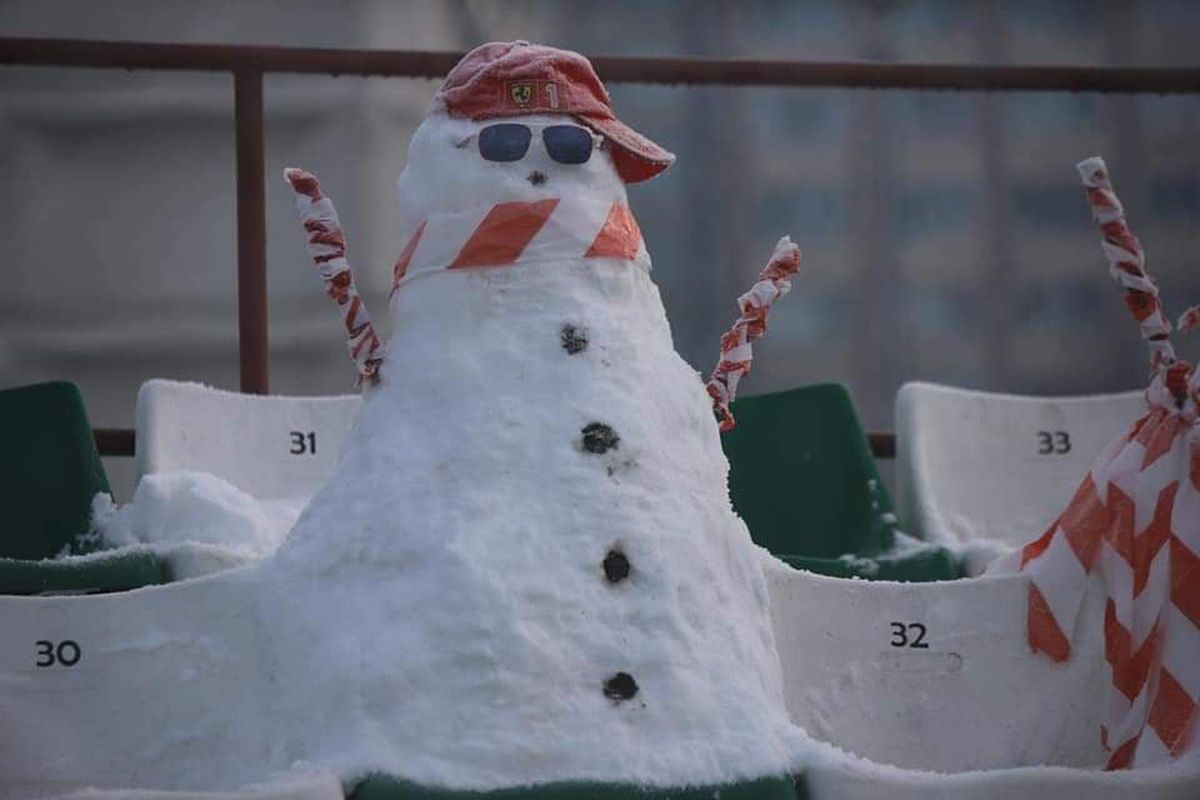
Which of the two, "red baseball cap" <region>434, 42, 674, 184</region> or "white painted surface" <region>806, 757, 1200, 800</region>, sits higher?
"red baseball cap" <region>434, 42, 674, 184</region>

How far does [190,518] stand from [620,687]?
3.67 ft

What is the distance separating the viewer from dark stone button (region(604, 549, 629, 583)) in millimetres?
2734

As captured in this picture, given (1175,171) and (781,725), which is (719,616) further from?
(1175,171)

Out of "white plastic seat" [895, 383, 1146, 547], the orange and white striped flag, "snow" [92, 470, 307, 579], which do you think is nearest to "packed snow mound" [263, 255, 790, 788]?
the orange and white striped flag

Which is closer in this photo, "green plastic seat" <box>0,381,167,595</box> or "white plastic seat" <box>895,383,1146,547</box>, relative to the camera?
"green plastic seat" <box>0,381,167,595</box>

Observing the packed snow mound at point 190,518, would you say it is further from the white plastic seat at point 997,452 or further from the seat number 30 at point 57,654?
the white plastic seat at point 997,452

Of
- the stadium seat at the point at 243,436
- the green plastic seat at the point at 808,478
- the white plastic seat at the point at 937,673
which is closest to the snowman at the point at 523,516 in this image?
the white plastic seat at the point at 937,673

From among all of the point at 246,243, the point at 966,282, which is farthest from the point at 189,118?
the point at 246,243

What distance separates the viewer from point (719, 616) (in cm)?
279

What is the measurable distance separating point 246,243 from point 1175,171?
15.2 feet

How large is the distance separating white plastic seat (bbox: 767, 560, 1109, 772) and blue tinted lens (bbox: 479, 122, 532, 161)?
0.57 m

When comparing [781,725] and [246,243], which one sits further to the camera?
[246,243]

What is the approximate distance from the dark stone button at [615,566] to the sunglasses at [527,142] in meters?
0.52

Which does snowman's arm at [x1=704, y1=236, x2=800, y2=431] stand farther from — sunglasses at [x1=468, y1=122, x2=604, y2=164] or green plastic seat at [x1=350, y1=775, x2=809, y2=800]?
green plastic seat at [x1=350, y1=775, x2=809, y2=800]
